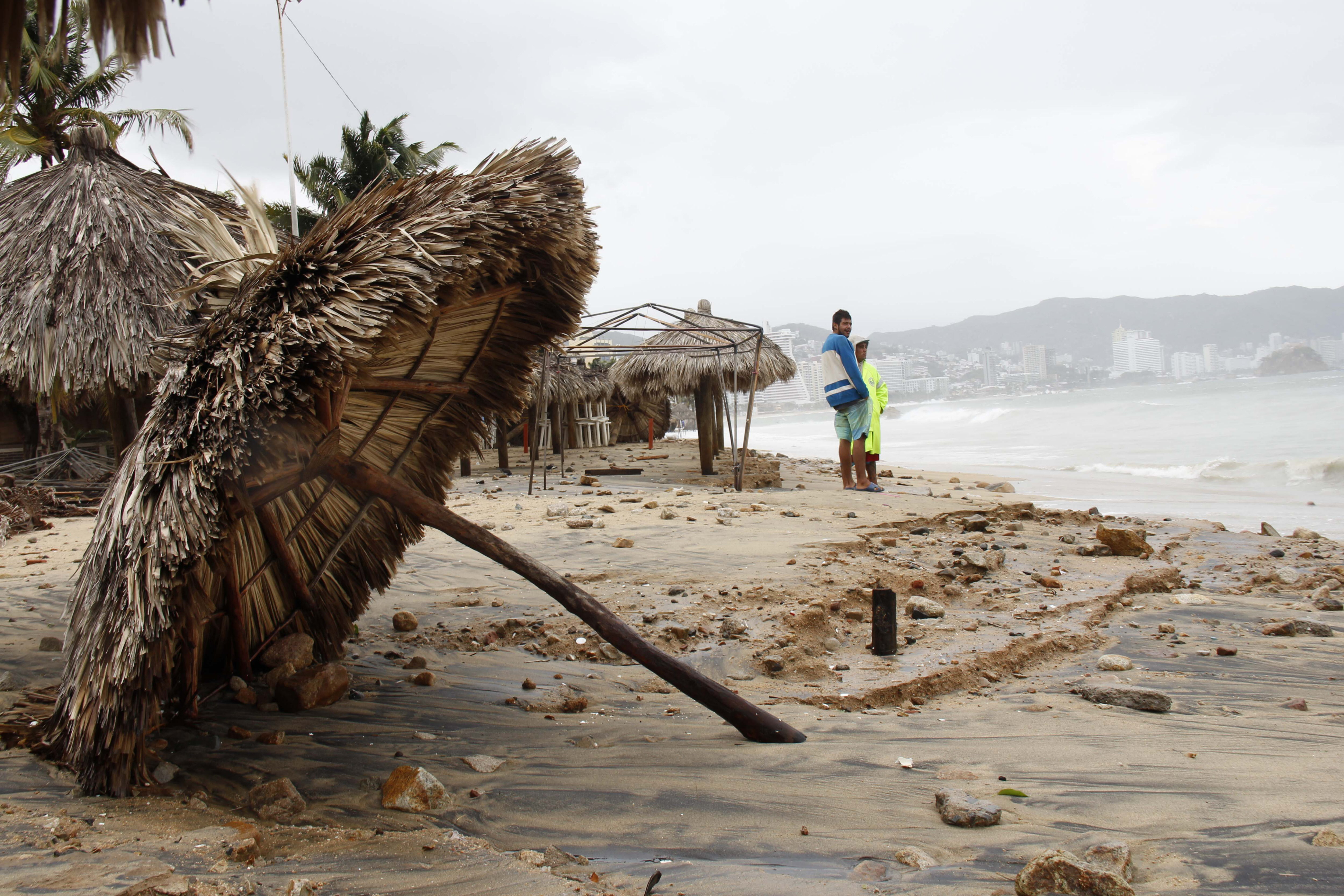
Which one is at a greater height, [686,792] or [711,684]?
[711,684]

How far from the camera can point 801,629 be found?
443 centimetres

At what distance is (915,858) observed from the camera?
2.12 m

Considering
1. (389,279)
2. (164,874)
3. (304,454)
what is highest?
(389,279)

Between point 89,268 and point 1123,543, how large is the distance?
7.21 metres

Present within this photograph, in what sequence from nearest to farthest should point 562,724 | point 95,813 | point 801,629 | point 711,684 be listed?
1. point 95,813
2. point 711,684
3. point 562,724
4. point 801,629

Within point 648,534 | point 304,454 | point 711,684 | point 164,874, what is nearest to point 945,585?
point 648,534

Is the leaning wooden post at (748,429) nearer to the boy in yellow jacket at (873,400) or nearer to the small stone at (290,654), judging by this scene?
the boy in yellow jacket at (873,400)

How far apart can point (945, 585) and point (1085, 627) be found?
0.96m

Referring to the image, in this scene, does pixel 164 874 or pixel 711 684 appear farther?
pixel 711 684

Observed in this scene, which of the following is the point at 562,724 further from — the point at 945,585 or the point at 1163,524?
the point at 1163,524

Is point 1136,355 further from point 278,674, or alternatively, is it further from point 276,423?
point 276,423

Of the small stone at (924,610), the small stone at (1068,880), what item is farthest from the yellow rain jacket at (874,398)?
the small stone at (1068,880)

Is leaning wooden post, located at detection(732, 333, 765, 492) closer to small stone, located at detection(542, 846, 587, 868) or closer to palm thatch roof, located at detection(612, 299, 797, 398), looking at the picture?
palm thatch roof, located at detection(612, 299, 797, 398)

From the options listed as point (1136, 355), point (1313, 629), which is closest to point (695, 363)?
point (1313, 629)
